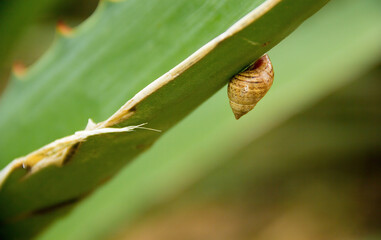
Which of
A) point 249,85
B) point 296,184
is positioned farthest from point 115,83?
point 296,184

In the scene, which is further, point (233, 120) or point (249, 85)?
point (233, 120)

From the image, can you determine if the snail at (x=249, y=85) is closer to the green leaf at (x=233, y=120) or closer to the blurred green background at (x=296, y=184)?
the green leaf at (x=233, y=120)

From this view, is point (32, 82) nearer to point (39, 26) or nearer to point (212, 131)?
point (212, 131)

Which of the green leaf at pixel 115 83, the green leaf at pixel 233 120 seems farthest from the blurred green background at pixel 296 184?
the green leaf at pixel 115 83

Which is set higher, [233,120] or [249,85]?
[233,120]

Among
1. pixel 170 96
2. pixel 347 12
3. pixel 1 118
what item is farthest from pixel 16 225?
pixel 347 12

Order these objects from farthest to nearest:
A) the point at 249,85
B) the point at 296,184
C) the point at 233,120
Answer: the point at 296,184, the point at 233,120, the point at 249,85

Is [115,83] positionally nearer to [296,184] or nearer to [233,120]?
[233,120]

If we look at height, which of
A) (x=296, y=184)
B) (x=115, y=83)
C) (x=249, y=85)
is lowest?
(x=249, y=85)
